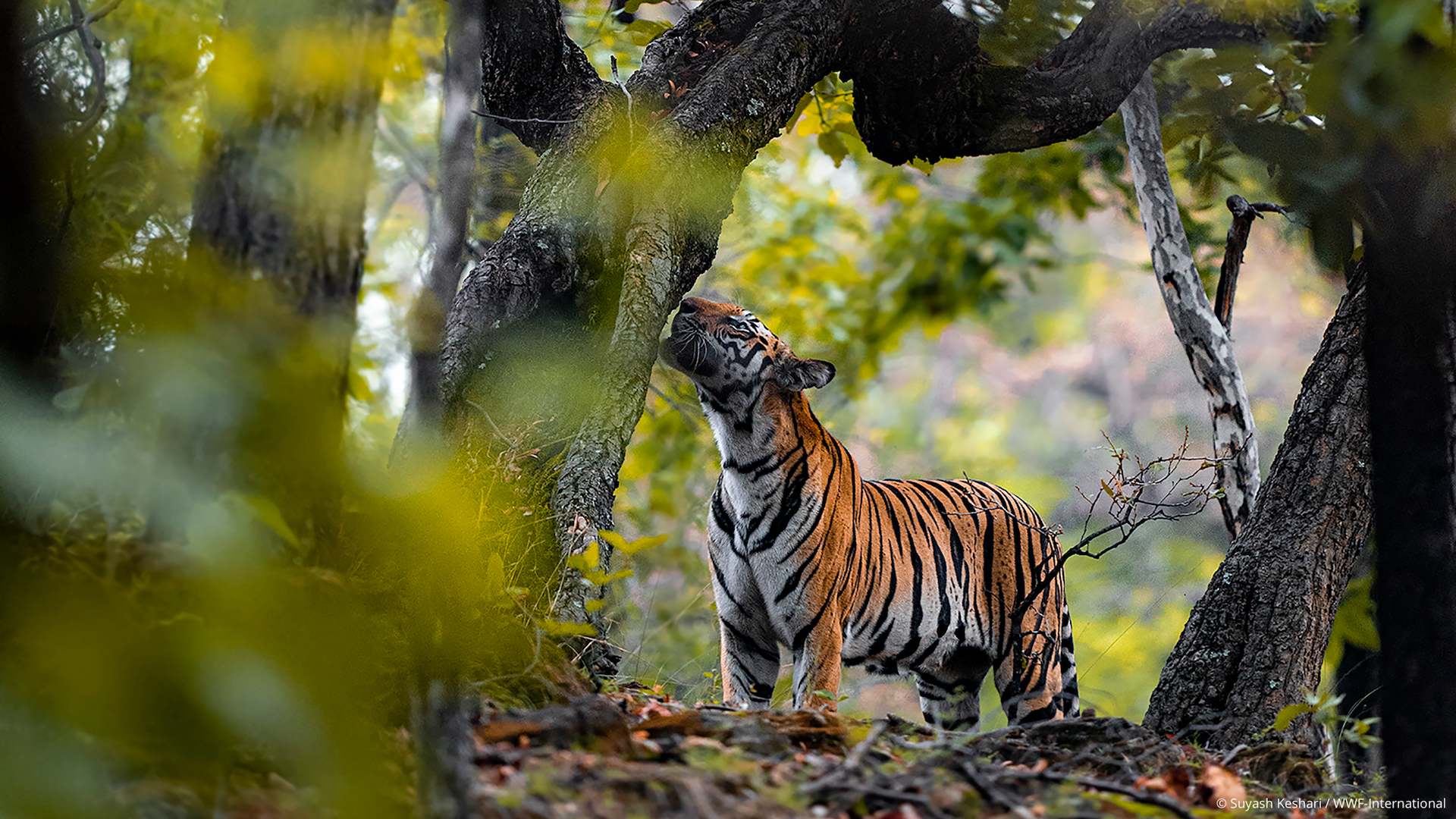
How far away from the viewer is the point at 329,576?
1902 millimetres

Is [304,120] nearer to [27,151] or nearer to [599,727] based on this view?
[27,151]

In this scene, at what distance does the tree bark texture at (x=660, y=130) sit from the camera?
3674 millimetres

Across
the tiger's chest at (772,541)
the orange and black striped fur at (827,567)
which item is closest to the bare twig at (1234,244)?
the orange and black striped fur at (827,567)

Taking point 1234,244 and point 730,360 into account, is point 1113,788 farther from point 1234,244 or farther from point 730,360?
point 1234,244

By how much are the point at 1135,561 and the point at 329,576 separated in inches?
600

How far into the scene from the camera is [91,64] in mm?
Result: 2291

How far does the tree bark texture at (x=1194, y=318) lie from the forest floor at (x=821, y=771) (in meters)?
2.68

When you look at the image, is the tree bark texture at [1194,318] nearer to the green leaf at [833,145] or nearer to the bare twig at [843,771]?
the green leaf at [833,145]

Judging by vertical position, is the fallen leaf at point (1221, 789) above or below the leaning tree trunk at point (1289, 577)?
below

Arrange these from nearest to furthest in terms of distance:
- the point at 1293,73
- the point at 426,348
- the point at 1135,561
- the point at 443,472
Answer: the point at 426,348, the point at 443,472, the point at 1293,73, the point at 1135,561

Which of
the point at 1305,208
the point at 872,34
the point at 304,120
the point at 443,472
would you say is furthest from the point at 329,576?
the point at 872,34

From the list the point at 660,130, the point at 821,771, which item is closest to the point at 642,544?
the point at 821,771

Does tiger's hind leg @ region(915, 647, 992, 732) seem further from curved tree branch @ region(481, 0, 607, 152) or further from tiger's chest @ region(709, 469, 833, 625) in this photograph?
curved tree branch @ region(481, 0, 607, 152)

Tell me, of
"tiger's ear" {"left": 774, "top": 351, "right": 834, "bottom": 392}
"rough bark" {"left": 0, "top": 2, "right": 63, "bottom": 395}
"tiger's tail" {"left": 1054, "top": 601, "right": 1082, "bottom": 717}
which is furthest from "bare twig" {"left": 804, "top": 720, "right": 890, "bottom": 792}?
"tiger's tail" {"left": 1054, "top": 601, "right": 1082, "bottom": 717}
